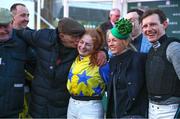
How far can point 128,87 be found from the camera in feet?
11.3

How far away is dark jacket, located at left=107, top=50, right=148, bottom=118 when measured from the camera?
3.44 metres

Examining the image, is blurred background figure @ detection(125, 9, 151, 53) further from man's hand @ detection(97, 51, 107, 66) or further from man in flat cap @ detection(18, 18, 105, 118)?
man in flat cap @ detection(18, 18, 105, 118)

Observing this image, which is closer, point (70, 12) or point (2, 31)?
point (2, 31)

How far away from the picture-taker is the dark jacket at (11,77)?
12.4 feet

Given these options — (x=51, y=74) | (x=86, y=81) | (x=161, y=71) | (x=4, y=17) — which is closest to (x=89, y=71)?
(x=86, y=81)

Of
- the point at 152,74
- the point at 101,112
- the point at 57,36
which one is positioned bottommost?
the point at 101,112

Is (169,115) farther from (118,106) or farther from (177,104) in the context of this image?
(118,106)

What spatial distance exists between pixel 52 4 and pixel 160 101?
772 cm

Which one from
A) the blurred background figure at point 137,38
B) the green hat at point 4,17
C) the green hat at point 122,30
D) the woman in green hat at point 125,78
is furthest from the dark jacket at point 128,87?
the green hat at point 4,17

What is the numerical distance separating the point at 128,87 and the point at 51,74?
0.79 m

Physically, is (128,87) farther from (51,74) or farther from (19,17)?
(19,17)

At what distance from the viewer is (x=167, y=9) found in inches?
301

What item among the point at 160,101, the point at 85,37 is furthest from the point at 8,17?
the point at 160,101

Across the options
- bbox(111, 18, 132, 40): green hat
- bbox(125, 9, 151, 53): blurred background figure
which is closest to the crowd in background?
bbox(111, 18, 132, 40): green hat
